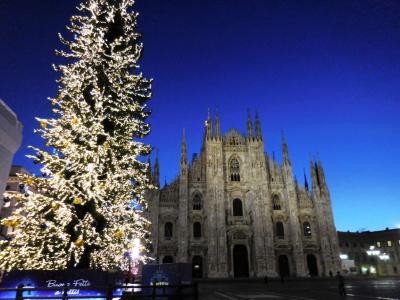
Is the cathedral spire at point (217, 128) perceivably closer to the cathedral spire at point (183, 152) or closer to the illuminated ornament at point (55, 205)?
the cathedral spire at point (183, 152)

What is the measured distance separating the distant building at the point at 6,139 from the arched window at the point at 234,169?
36.2 m

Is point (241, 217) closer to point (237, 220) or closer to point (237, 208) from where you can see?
point (237, 220)


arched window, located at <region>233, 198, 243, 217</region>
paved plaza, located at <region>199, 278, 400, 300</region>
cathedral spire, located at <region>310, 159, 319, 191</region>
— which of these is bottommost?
paved plaza, located at <region>199, 278, 400, 300</region>

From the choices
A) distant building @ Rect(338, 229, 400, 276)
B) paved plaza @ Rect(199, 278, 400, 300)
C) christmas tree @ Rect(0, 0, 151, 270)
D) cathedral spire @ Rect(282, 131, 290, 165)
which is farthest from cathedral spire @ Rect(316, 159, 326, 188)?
christmas tree @ Rect(0, 0, 151, 270)

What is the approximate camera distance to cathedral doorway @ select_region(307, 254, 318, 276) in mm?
36531

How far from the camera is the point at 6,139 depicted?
4758 millimetres

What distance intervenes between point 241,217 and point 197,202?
629cm

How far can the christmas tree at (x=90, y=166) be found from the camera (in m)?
8.54

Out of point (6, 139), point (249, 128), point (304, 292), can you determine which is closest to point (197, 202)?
point (249, 128)

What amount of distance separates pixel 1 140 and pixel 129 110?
6705 millimetres

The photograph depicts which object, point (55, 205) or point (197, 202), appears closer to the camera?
point (55, 205)

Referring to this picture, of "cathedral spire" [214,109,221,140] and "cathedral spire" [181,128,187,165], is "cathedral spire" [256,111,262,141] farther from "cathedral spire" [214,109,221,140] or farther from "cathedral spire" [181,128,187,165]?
"cathedral spire" [181,128,187,165]

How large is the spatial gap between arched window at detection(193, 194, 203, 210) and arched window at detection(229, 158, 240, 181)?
5.81m

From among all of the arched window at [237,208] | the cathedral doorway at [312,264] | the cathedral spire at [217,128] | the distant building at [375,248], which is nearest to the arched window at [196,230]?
the arched window at [237,208]
